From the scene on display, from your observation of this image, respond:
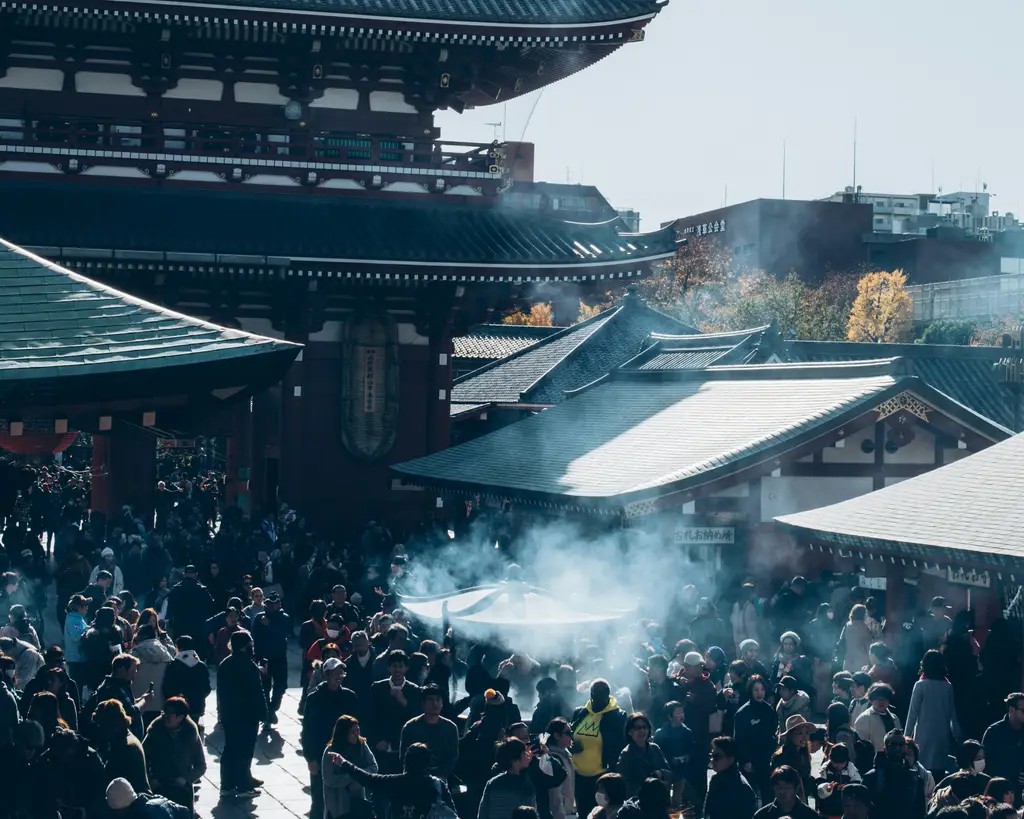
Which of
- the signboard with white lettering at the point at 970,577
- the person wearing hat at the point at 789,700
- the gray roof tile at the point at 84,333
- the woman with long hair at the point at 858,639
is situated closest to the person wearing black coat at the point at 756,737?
the person wearing hat at the point at 789,700

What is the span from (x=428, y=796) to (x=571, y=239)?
1901 cm

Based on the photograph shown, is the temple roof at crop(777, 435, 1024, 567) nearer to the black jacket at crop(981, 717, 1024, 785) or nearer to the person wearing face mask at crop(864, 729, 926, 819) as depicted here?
the black jacket at crop(981, 717, 1024, 785)

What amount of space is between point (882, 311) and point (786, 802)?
215 feet

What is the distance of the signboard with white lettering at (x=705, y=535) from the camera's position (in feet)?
60.6

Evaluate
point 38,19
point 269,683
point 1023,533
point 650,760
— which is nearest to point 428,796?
point 650,760

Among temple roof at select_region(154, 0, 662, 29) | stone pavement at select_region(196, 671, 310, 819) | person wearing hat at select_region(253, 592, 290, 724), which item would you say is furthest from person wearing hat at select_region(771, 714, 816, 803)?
temple roof at select_region(154, 0, 662, 29)

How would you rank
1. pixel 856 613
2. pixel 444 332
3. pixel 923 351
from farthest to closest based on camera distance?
pixel 923 351, pixel 444 332, pixel 856 613

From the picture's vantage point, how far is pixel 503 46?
26344 mm

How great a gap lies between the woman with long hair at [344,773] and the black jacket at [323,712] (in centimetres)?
144

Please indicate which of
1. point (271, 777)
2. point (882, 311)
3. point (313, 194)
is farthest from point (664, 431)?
point (882, 311)

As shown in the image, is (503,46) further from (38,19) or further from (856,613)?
(856,613)

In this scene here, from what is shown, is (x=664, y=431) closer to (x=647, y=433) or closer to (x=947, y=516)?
(x=647, y=433)

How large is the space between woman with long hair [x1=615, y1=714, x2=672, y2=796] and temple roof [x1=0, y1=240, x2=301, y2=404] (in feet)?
11.8

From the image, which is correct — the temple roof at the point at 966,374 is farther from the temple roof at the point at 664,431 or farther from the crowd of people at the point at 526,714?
the crowd of people at the point at 526,714
